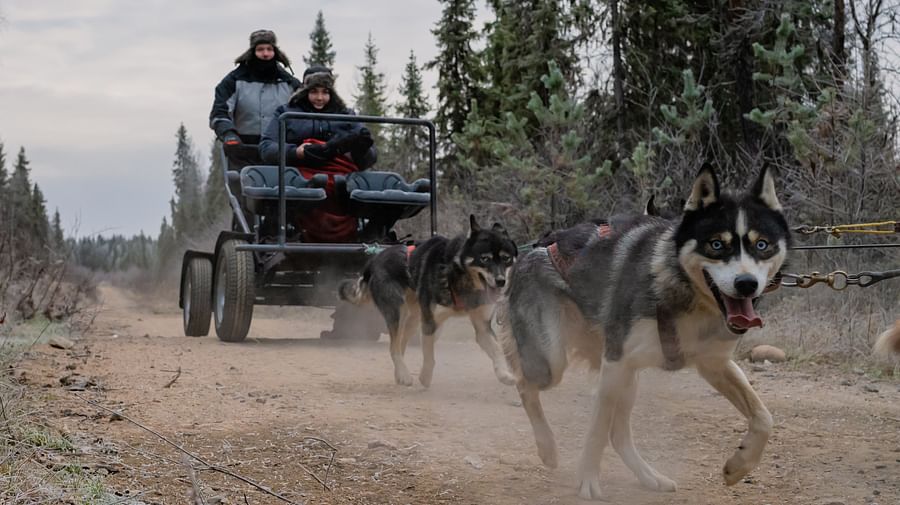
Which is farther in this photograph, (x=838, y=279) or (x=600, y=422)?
(x=838, y=279)

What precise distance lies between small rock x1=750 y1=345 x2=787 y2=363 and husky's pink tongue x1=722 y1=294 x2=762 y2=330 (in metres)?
5.22

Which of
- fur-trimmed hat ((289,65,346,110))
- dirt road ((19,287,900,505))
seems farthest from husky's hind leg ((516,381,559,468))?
fur-trimmed hat ((289,65,346,110))

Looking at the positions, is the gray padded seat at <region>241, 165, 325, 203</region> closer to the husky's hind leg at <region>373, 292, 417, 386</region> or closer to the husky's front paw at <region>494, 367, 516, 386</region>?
the husky's hind leg at <region>373, 292, 417, 386</region>

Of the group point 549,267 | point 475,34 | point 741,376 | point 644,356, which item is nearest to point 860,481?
point 741,376

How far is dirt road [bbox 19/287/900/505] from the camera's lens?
164 inches

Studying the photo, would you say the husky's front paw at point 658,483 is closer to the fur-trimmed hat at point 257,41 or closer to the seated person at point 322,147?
the seated person at point 322,147

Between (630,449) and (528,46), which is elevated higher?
(528,46)

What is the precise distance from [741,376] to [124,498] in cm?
263

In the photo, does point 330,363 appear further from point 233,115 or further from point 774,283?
point 774,283

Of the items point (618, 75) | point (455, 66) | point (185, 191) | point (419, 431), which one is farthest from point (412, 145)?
point (185, 191)

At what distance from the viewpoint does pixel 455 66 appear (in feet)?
98.2

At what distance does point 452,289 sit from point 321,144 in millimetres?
3138

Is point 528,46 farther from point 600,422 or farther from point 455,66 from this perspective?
point 600,422

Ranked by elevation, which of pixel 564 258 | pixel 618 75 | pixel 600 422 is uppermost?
pixel 618 75
